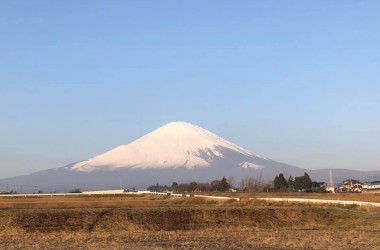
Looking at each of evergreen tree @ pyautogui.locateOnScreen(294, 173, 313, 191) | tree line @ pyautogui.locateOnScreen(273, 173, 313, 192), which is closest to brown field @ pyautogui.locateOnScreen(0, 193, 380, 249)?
tree line @ pyautogui.locateOnScreen(273, 173, 313, 192)

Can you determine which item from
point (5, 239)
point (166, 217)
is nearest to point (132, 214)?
point (166, 217)

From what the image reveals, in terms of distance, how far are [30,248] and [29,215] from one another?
18.1 metres

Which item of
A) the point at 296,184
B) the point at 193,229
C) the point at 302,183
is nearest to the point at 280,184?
the point at 296,184

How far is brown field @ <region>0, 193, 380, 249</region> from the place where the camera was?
25438 millimetres

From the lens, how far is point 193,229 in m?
37.7

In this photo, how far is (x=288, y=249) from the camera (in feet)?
76.8

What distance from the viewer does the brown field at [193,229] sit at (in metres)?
25.4

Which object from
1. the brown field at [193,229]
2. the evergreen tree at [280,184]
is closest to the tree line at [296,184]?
the evergreen tree at [280,184]

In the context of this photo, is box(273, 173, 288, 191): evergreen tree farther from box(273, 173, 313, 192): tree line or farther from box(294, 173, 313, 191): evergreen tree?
box(294, 173, 313, 191): evergreen tree

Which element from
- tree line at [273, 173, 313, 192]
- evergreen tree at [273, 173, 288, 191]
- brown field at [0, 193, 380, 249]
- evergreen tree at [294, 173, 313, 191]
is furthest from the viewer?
evergreen tree at [294, 173, 313, 191]

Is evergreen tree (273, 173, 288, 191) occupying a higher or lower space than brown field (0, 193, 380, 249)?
higher

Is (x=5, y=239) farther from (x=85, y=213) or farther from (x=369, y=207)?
(x=369, y=207)

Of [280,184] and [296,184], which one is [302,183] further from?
[280,184]

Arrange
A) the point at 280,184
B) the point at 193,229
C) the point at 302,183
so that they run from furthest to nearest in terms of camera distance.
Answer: the point at 302,183
the point at 280,184
the point at 193,229
